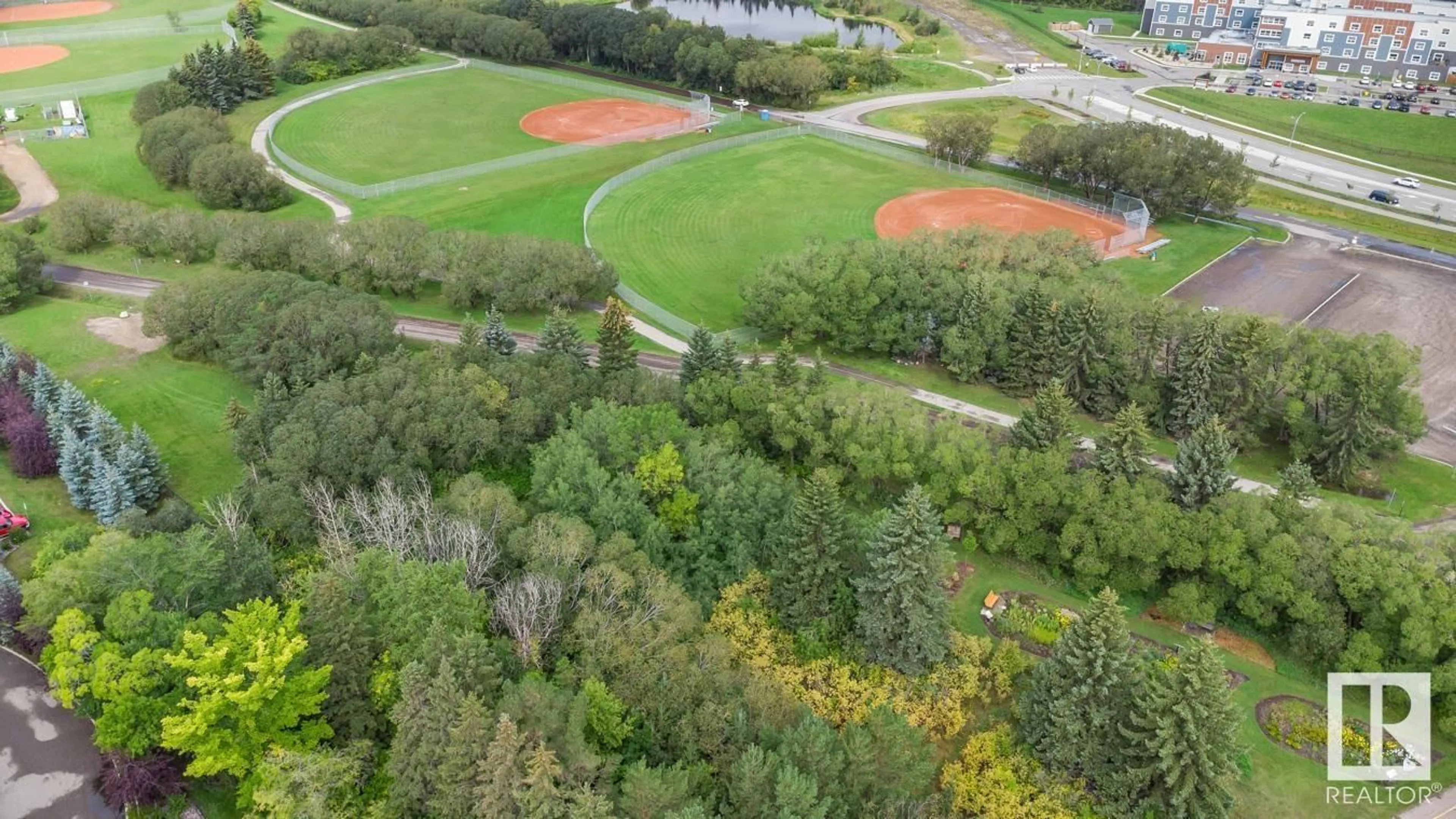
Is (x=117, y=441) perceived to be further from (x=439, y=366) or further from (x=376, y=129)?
(x=376, y=129)

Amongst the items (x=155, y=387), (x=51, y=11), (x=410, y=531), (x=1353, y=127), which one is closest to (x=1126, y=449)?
(x=410, y=531)

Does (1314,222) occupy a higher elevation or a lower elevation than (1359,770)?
higher

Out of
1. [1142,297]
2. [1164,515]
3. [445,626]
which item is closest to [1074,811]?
[1164,515]

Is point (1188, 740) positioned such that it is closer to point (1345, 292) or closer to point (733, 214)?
point (1345, 292)

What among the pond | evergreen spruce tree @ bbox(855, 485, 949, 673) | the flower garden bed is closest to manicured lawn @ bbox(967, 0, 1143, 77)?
the pond

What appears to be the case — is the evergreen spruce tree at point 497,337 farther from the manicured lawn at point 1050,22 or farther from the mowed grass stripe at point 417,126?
the manicured lawn at point 1050,22

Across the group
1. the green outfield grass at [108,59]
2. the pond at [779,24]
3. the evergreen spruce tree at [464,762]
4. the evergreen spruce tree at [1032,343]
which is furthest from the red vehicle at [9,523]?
the pond at [779,24]
